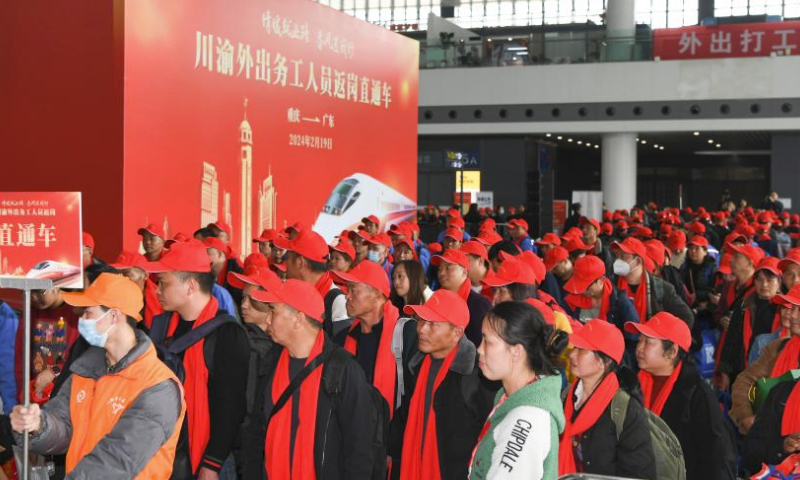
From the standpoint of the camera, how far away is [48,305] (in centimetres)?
602

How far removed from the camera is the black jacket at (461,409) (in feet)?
14.9

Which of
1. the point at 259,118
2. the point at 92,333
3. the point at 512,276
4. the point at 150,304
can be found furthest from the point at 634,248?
the point at 259,118

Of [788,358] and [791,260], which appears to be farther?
[791,260]

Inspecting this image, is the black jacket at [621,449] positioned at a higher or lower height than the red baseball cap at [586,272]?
lower

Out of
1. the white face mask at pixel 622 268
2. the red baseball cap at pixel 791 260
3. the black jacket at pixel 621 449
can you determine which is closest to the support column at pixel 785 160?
the red baseball cap at pixel 791 260

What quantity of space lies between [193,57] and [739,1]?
123 ft

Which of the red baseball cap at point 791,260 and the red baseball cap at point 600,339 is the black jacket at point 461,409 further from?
the red baseball cap at point 791,260

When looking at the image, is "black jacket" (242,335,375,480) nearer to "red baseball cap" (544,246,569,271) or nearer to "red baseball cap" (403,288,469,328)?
"red baseball cap" (403,288,469,328)

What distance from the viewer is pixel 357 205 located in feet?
55.4

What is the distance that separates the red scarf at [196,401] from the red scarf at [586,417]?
5.47 ft

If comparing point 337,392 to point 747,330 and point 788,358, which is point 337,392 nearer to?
point 788,358

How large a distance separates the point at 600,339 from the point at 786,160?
29749mm

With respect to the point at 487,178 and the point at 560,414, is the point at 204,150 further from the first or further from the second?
the point at 487,178

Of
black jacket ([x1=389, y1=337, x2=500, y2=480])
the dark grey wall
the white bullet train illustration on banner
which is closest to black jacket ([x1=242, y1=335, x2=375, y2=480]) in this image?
black jacket ([x1=389, y1=337, x2=500, y2=480])
